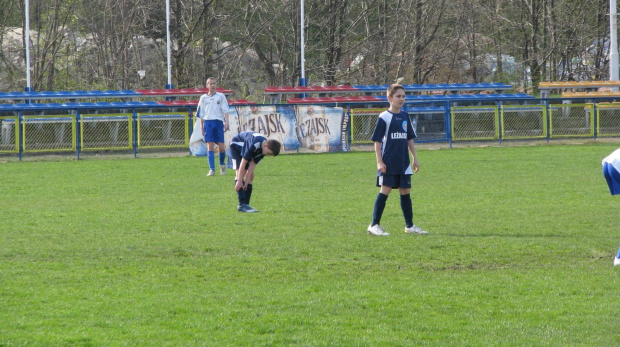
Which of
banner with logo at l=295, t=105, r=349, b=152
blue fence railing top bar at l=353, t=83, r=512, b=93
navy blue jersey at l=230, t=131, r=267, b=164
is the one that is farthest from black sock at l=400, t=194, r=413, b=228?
blue fence railing top bar at l=353, t=83, r=512, b=93

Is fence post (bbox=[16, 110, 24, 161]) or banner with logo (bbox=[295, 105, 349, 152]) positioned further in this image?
banner with logo (bbox=[295, 105, 349, 152])

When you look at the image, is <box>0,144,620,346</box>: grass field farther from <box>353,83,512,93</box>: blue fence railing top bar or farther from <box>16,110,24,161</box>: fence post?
<box>353,83,512,93</box>: blue fence railing top bar

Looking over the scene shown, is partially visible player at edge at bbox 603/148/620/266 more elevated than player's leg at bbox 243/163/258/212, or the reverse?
partially visible player at edge at bbox 603/148/620/266

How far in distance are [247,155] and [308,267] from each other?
335 cm

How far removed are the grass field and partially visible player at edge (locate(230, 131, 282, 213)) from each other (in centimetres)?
33

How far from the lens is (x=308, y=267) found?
288 inches

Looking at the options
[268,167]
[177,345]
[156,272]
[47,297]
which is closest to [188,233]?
[156,272]

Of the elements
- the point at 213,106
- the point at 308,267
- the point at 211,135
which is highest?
the point at 213,106

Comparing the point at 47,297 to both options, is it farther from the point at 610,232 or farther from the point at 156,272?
the point at 610,232

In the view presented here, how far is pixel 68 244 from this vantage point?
28.0 feet

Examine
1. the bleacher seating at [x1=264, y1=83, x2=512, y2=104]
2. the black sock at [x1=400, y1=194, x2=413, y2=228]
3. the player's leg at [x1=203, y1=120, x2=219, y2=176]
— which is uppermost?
the bleacher seating at [x1=264, y1=83, x2=512, y2=104]

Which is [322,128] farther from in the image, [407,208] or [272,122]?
[407,208]

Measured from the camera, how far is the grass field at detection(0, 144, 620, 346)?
5309mm

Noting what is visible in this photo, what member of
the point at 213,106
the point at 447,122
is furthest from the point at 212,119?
the point at 447,122
